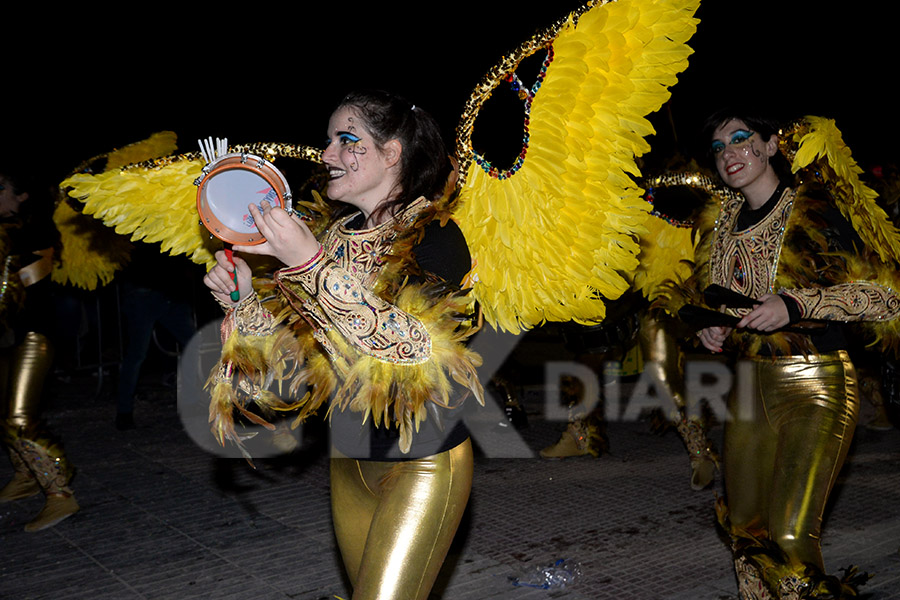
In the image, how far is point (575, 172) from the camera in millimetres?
2312

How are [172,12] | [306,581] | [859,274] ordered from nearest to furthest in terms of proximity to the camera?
[859,274] → [306,581] → [172,12]

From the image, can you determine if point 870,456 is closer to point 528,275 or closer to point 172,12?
point 528,275

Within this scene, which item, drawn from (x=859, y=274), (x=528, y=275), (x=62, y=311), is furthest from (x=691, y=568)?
(x=62, y=311)

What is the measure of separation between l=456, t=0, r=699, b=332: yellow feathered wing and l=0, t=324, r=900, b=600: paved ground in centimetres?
180

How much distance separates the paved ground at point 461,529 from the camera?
3818 mm

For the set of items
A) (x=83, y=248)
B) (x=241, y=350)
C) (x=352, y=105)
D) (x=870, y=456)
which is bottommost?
(x=870, y=456)

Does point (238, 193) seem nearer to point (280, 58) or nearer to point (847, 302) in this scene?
point (847, 302)

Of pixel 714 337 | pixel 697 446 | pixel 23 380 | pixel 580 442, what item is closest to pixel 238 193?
pixel 714 337

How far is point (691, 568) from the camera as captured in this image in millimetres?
3941

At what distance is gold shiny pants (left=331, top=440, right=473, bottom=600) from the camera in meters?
2.03

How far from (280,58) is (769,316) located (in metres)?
8.47

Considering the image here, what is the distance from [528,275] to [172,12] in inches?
341

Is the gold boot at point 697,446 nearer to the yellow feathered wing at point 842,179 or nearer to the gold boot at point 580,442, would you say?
the gold boot at point 580,442

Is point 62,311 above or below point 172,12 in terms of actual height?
below
